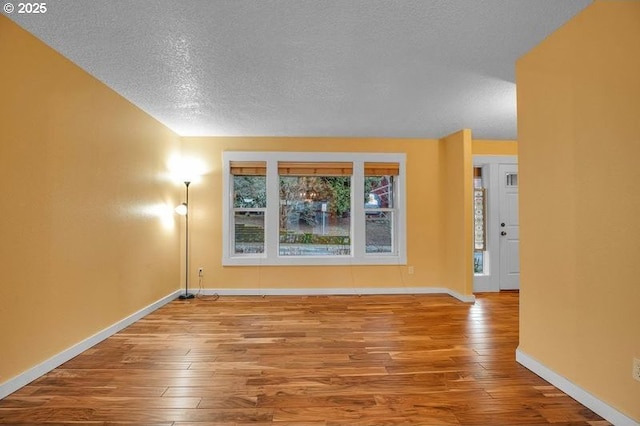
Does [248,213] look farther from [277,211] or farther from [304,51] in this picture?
[304,51]

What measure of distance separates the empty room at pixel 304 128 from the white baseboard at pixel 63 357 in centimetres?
2

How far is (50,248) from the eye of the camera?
7.38 ft

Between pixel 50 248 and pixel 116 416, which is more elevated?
pixel 50 248

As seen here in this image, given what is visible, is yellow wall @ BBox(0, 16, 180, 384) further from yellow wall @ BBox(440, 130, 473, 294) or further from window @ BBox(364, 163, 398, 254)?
yellow wall @ BBox(440, 130, 473, 294)

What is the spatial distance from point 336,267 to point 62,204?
340 cm

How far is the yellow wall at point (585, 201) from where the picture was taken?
1.60 meters

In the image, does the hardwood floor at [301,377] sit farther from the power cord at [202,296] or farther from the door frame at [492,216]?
the door frame at [492,216]

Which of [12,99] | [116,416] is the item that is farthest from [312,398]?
[12,99]

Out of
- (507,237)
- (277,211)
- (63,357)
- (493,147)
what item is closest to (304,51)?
(277,211)

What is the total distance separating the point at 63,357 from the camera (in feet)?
7.78

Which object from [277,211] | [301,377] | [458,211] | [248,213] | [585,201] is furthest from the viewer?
[248,213]

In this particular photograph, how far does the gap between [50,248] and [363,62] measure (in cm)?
285

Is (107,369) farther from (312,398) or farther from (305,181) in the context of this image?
(305,181)

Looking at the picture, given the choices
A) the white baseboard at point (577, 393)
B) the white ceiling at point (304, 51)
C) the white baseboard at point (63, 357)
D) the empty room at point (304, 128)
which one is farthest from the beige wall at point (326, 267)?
the white baseboard at point (577, 393)
